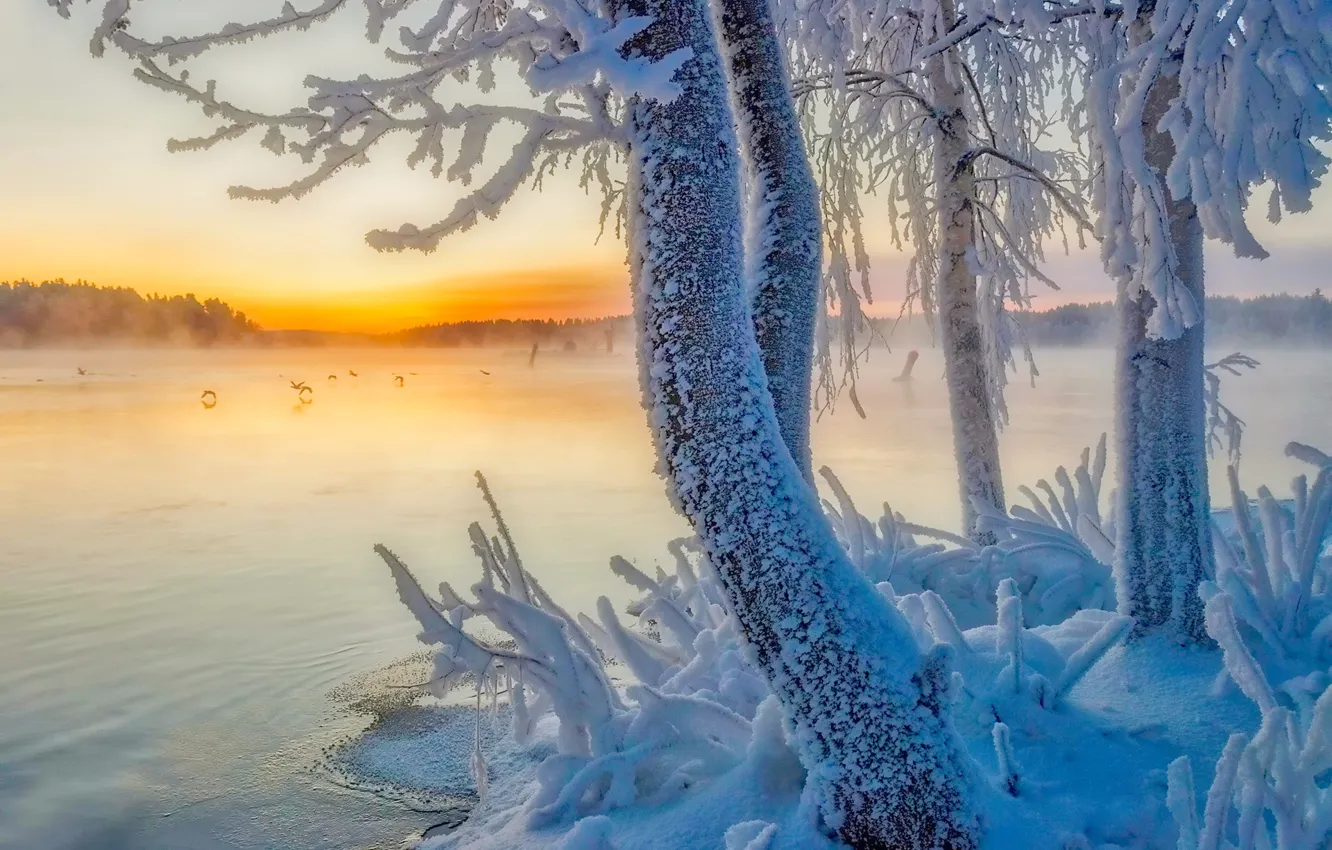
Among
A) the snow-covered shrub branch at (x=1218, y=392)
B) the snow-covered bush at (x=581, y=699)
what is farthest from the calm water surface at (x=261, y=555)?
the snow-covered shrub branch at (x=1218, y=392)

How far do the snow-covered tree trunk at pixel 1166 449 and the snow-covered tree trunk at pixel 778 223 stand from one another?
1.78 meters

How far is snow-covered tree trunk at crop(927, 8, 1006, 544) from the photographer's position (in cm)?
711

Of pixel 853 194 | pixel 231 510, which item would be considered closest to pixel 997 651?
pixel 853 194

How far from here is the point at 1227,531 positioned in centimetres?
612

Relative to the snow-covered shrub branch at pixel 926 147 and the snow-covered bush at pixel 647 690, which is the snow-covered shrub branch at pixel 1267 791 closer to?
the snow-covered bush at pixel 647 690

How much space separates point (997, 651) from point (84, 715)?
6.27 meters

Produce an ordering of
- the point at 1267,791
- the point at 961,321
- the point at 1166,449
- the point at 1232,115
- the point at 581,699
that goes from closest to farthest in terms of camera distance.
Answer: the point at 1267,791
the point at 1232,115
the point at 581,699
the point at 1166,449
the point at 961,321

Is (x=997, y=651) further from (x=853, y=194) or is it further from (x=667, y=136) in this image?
(x=853, y=194)

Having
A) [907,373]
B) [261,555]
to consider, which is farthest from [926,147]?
[907,373]

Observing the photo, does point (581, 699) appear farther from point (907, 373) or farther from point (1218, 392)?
point (907, 373)

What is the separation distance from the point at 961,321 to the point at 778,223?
4464 millimetres

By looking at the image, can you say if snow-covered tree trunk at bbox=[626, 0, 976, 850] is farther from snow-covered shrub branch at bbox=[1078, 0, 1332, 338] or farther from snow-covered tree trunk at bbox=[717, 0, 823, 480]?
snow-covered shrub branch at bbox=[1078, 0, 1332, 338]

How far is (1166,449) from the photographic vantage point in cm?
399

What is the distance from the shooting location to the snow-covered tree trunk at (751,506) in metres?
2.58
